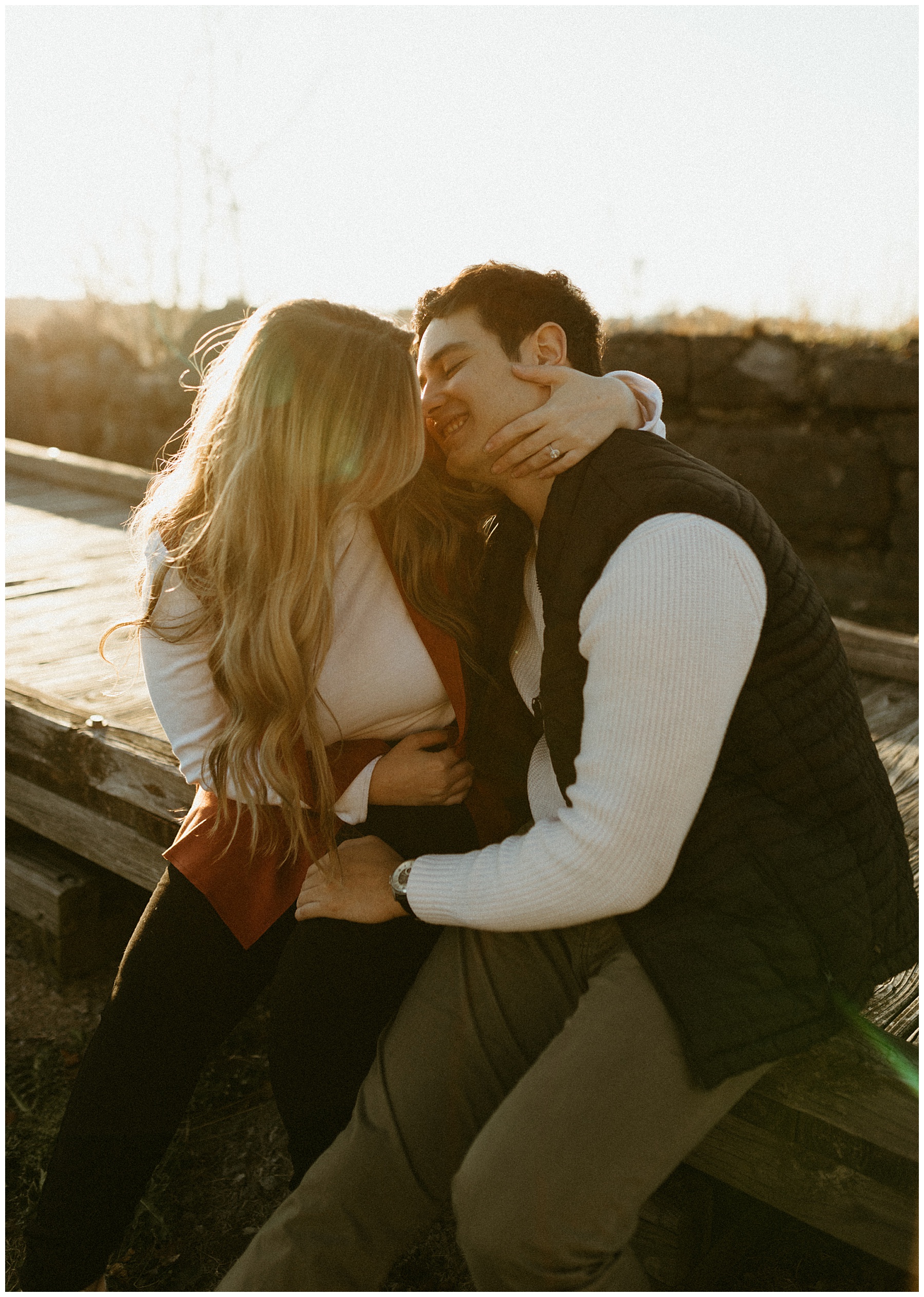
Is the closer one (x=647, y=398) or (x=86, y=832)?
(x=647, y=398)

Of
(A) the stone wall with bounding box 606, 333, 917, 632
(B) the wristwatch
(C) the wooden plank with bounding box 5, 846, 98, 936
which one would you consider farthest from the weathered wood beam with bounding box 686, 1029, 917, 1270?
(A) the stone wall with bounding box 606, 333, 917, 632

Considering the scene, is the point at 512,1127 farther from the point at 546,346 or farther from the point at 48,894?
the point at 48,894

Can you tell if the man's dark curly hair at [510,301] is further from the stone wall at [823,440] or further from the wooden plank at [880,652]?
the stone wall at [823,440]

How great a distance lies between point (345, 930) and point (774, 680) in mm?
847

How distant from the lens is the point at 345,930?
1.76 metres

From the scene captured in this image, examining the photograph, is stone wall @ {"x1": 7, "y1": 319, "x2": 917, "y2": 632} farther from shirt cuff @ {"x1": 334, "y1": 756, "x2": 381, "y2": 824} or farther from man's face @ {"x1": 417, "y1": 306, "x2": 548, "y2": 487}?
shirt cuff @ {"x1": 334, "y1": 756, "x2": 381, "y2": 824}

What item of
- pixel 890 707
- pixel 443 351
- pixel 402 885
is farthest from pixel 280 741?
pixel 890 707

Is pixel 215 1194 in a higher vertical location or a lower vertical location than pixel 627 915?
lower

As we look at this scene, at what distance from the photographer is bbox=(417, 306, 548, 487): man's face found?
191cm

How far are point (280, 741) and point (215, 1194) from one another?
1.23 m

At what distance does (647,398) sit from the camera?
2.02 m

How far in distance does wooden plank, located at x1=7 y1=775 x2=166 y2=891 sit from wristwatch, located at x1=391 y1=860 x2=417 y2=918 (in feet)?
3.61

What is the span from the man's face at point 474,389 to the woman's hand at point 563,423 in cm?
4

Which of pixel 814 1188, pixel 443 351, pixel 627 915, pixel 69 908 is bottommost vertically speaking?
pixel 69 908
